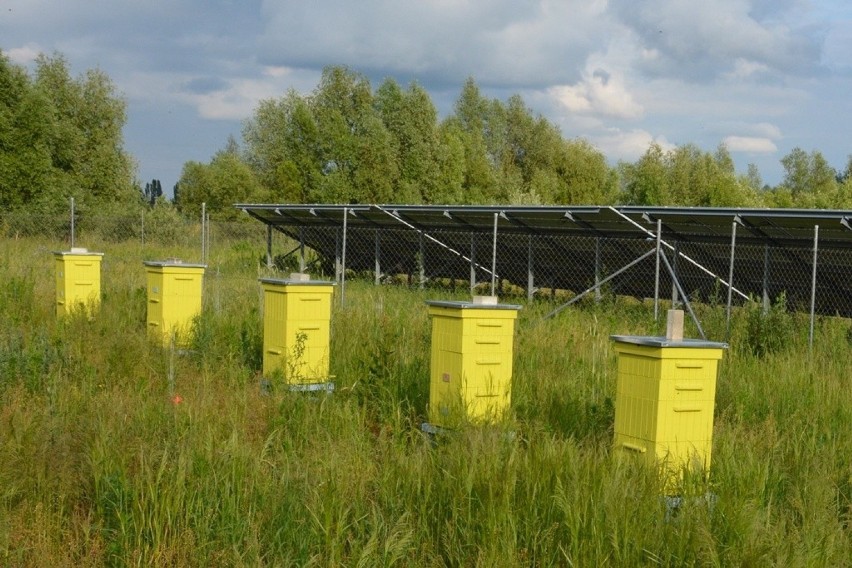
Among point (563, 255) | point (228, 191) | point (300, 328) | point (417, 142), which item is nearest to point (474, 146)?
point (417, 142)

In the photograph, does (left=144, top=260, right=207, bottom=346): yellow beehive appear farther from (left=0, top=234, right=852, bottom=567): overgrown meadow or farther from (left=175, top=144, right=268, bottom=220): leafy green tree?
(left=175, top=144, right=268, bottom=220): leafy green tree

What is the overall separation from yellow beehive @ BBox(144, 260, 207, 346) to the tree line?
26.8 meters

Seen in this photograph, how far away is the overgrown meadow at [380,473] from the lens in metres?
5.36

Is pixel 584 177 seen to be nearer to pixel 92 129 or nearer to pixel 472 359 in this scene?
pixel 92 129

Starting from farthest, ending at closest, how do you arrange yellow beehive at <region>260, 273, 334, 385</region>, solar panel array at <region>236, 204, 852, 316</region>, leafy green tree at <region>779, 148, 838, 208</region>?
leafy green tree at <region>779, 148, 838, 208</region> < solar panel array at <region>236, 204, 852, 316</region> < yellow beehive at <region>260, 273, 334, 385</region>

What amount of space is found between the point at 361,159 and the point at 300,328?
1900 inches

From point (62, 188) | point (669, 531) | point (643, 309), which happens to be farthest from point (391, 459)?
point (62, 188)

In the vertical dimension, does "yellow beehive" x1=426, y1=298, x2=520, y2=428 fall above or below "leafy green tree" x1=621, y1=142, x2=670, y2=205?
below

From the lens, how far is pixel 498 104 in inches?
3307

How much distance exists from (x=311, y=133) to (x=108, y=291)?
4788 cm

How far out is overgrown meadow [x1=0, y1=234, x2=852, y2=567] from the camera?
5.36 meters

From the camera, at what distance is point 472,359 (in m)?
8.08

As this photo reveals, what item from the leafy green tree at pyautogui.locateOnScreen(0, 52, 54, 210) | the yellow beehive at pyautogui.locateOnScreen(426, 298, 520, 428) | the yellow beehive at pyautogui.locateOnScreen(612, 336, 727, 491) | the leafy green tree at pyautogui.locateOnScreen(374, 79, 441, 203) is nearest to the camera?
the yellow beehive at pyautogui.locateOnScreen(612, 336, 727, 491)

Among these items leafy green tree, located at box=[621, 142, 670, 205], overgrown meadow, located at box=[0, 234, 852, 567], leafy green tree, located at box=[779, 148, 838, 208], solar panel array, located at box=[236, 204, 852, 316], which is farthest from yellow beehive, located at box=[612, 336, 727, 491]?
leafy green tree, located at box=[779, 148, 838, 208]
